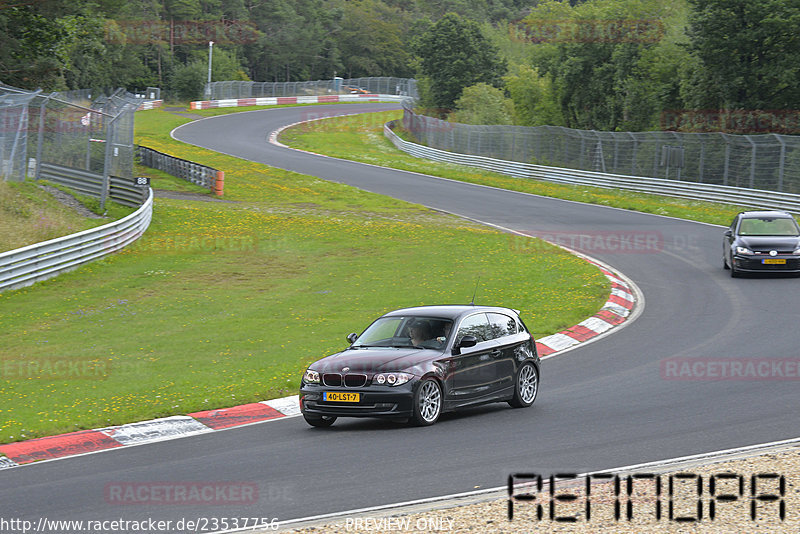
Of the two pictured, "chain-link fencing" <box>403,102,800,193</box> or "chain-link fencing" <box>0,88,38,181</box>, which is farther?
"chain-link fencing" <box>403,102,800,193</box>

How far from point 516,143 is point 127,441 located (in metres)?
46.0

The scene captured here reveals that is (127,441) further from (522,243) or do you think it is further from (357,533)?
(522,243)

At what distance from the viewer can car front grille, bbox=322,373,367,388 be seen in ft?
36.3

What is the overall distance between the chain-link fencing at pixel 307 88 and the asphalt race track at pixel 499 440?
3504 inches

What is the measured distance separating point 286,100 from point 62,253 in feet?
280

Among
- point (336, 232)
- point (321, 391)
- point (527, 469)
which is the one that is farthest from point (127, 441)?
point (336, 232)

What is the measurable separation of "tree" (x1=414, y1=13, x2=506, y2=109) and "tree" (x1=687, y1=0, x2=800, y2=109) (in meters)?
37.0

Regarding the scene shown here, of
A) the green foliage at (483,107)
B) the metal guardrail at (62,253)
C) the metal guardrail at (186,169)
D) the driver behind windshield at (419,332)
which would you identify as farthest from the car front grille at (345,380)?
the green foliage at (483,107)

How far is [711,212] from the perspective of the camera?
123 feet

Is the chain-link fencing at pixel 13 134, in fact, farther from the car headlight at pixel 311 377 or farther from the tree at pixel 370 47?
the tree at pixel 370 47

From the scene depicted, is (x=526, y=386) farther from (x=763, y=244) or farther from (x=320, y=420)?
(x=763, y=244)

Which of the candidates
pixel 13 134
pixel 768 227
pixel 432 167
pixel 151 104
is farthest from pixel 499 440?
pixel 151 104

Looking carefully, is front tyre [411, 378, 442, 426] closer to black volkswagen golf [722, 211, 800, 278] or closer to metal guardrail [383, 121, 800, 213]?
black volkswagen golf [722, 211, 800, 278]

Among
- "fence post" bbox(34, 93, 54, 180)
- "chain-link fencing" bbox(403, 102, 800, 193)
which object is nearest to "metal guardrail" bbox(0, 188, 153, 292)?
"fence post" bbox(34, 93, 54, 180)
